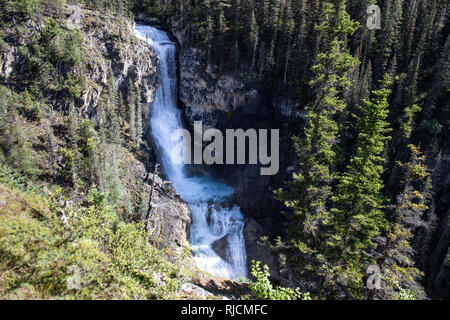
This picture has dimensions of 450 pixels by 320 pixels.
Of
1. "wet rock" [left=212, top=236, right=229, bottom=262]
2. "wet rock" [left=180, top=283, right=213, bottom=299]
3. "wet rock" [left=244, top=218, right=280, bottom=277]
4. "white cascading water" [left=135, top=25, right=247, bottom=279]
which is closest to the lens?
"wet rock" [left=180, top=283, right=213, bottom=299]

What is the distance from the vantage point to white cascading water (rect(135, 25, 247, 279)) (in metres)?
30.3

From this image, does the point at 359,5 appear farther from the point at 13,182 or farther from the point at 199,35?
the point at 13,182

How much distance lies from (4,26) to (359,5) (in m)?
49.1

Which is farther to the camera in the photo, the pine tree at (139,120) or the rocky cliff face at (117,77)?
the pine tree at (139,120)

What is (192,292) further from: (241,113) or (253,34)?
(253,34)

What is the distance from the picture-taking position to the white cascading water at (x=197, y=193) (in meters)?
30.3

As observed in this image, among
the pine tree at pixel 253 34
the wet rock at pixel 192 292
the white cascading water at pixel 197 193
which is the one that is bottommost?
the white cascading water at pixel 197 193

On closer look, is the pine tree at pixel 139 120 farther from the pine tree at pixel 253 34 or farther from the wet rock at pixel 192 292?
the wet rock at pixel 192 292

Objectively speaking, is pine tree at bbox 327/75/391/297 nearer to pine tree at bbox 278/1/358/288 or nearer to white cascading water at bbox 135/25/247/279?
pine tree at bbox 278/1/358/288

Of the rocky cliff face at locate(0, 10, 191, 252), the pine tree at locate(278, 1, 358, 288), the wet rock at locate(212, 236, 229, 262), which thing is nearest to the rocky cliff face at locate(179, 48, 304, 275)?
the wet rock at locate(212, 236, 229, 262)

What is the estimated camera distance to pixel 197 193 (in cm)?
3738

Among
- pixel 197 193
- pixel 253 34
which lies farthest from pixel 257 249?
pixel 253 34

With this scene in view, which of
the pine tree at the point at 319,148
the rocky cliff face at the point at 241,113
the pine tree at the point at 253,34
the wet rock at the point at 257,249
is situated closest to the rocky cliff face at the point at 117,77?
the rocky cliff face at the point at 241,113
